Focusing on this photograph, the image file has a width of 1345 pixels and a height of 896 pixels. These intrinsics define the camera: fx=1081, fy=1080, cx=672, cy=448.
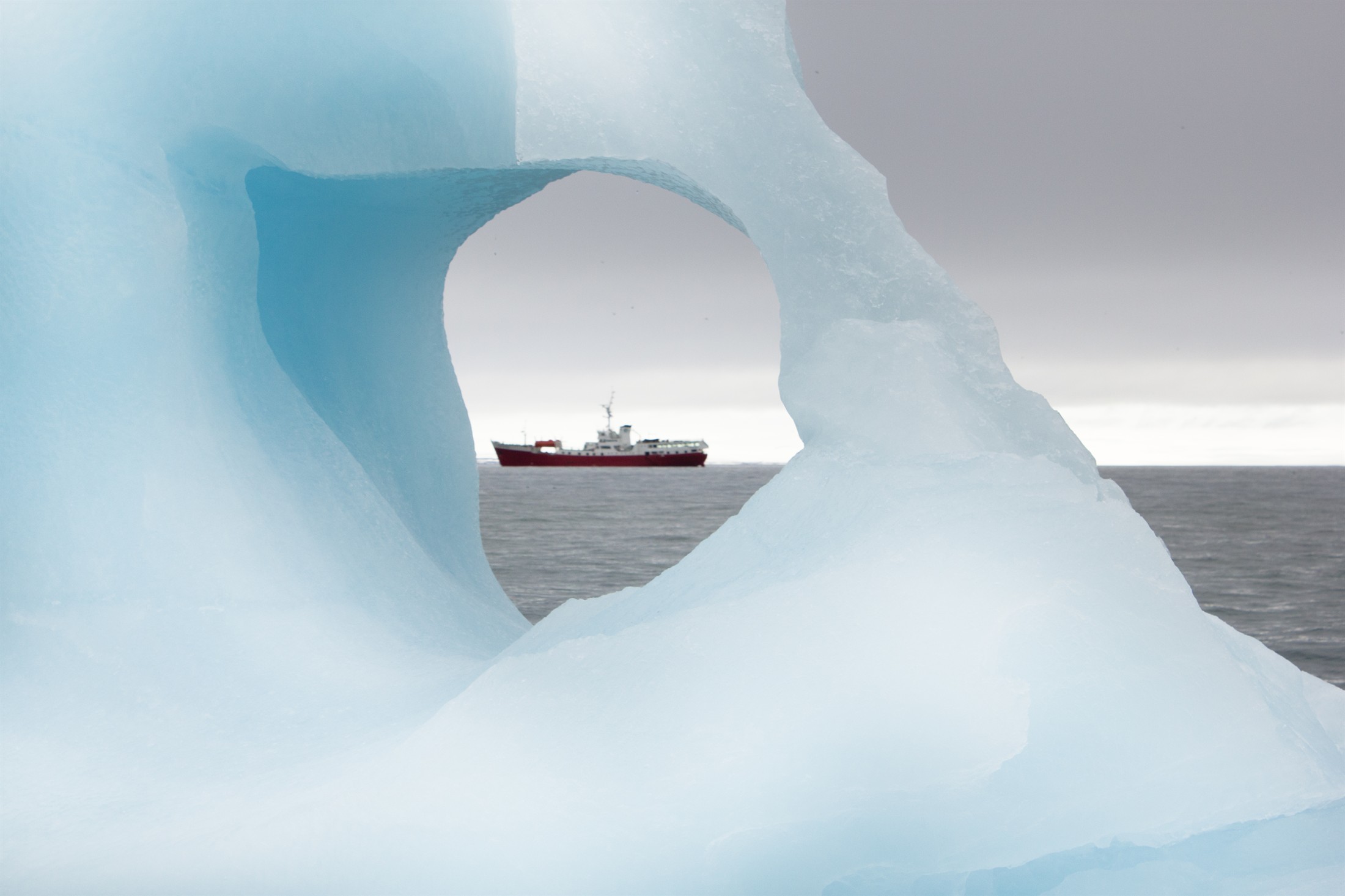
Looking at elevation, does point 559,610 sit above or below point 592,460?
below

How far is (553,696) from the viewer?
3734 mm

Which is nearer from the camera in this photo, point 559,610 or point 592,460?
Answer: point 559,610

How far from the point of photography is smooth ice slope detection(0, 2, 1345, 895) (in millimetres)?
3254

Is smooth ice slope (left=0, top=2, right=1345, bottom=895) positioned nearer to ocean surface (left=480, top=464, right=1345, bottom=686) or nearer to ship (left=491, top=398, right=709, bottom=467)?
ocean surface (left=480, top=464, right=1345, bottom=686)

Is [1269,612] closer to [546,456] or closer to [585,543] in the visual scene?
[585,543]

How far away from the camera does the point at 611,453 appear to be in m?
68.8

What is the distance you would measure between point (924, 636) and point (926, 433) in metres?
0.88

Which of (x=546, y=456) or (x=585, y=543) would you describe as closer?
(x=585, y=543)

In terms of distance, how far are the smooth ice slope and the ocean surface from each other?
616 cm

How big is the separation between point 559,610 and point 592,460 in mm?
64538

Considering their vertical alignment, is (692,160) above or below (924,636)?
above

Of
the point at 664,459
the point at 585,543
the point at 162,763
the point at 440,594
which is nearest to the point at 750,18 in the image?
the point at 440,594

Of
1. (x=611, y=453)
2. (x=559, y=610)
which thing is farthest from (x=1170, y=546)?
(x=611, y=453)

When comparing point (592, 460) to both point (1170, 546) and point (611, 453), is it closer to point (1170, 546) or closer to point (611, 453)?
point (611, 453)
